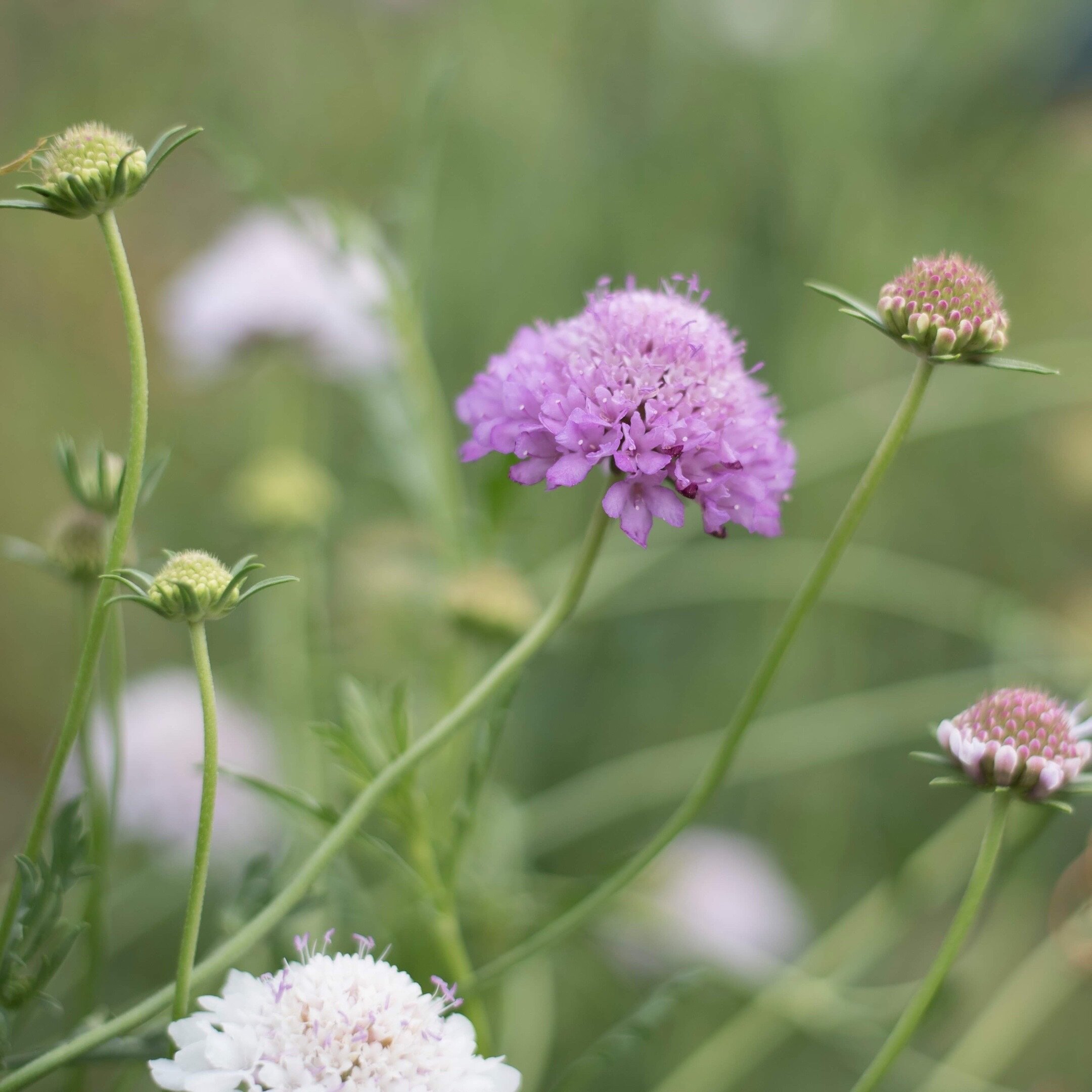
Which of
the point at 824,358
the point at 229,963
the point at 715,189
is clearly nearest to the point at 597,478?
the point at 824,358

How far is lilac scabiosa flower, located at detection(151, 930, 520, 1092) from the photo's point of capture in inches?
15.0

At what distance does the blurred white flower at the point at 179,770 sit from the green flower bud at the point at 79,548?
0.41 metres

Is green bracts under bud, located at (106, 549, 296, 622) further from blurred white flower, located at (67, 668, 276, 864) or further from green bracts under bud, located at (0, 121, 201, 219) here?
blurred white flower, located at (67, 668, 276, 864)

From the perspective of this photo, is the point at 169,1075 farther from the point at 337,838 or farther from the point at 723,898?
the point at 723,898

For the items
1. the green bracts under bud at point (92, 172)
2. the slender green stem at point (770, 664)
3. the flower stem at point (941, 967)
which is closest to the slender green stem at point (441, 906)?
the slender green stem at point (770, 664)

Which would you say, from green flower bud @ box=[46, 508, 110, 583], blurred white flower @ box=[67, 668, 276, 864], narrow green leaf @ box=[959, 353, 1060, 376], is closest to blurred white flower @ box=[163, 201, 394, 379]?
blurred white flower @ box=[67, 668, 276, 864]

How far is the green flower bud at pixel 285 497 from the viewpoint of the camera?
36.7 inches

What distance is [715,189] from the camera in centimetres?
146

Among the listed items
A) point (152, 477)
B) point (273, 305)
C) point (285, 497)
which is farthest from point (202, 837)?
point (273, 305)

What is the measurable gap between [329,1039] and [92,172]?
305mm

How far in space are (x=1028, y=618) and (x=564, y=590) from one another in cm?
70

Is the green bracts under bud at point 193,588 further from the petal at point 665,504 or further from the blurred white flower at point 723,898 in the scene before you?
the blurred white flower at point 723,898

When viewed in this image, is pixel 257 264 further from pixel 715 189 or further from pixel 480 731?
pixel 480 731

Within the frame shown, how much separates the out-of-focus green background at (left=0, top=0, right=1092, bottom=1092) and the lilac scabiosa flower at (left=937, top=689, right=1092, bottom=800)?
613mm
